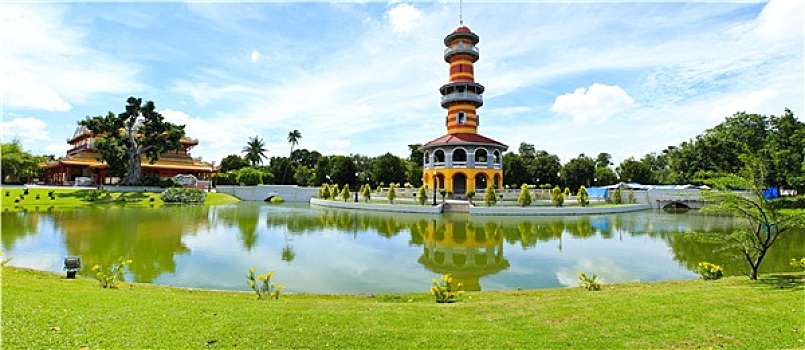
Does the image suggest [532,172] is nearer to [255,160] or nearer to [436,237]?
[436,237]

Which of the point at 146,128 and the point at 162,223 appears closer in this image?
the point at 162,223

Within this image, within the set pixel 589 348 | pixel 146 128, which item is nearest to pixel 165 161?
pixel 146 128

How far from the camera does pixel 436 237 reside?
19.0 meters

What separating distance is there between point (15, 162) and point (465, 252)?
150ft

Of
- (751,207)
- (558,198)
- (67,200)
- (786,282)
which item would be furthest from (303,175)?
(786,282)

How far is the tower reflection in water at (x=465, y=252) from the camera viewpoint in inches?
460

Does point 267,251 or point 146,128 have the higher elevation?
point 146,128

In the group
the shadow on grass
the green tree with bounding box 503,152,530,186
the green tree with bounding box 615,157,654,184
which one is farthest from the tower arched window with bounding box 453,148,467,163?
the green tree with bounding box 615,157,654,184

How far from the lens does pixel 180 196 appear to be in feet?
122

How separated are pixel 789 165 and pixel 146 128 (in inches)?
2214

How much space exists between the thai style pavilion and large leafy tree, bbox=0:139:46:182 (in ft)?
7.51

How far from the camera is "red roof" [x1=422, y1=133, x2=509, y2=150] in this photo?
38.1 meters

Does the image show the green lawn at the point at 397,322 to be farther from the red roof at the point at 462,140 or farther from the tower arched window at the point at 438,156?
the tower arched window at the point at 438,156

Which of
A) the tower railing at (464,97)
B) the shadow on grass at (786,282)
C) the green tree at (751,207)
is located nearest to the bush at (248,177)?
the tower railing at (464,97)
